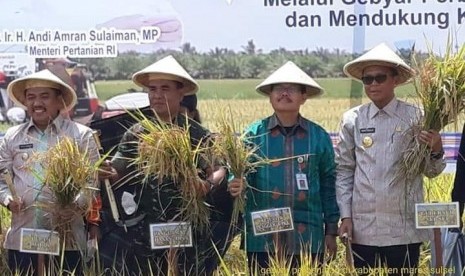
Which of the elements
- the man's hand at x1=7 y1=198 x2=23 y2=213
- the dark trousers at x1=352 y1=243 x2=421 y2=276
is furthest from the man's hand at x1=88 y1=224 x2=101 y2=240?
the dark trousers at x1=352 y1=243 x2=421 y2=276

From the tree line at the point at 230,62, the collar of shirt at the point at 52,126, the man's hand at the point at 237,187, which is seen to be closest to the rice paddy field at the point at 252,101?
the tree line at the point at 230,62

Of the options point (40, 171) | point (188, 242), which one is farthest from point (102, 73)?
point (188, 242)

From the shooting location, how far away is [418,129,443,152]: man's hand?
4.09 metres

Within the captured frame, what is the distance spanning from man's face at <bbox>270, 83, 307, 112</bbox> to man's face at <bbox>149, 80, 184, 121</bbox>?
19.6 inches

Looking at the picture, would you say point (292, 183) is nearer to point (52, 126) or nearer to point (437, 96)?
point (437, 96)

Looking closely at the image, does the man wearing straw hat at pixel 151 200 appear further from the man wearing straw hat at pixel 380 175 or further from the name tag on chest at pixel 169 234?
the man wearing straw hat at pixel 380 175

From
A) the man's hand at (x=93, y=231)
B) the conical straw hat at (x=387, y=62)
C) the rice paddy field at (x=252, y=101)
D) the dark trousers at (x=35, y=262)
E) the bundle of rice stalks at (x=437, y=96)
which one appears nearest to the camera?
the bundle of rice stalks at (x=437, y=96)

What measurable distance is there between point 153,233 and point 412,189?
4.16ft

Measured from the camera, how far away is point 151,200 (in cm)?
431

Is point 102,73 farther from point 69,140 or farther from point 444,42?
point 444,42

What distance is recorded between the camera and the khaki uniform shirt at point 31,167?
432 cm

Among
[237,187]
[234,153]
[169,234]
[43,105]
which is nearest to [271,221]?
[237,187]

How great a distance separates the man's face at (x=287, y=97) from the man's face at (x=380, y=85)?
36 centimetres

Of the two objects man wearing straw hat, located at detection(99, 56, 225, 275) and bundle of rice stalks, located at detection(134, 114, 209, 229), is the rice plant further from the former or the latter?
bundle of rice stalks, located at detection(134, 114, 209, 229)
